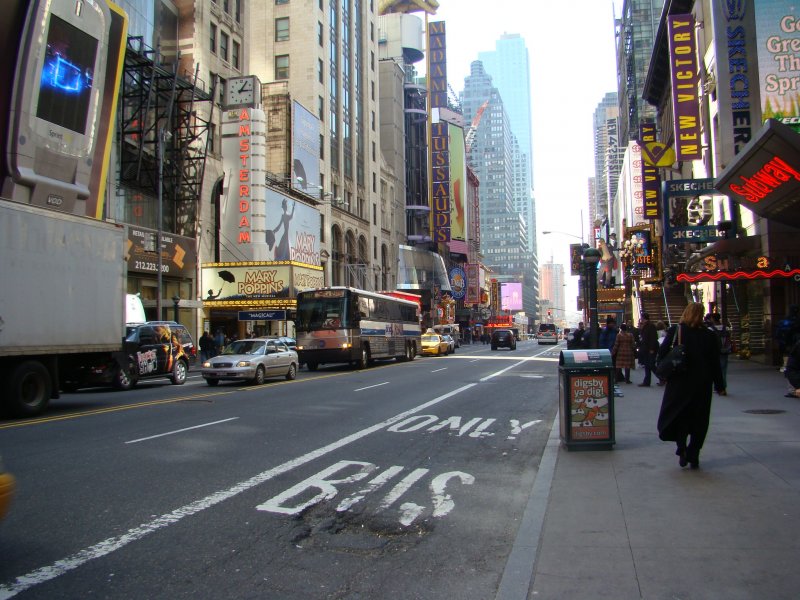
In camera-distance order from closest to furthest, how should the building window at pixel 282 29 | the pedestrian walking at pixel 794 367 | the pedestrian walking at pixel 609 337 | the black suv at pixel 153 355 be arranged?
the pedestrian walking at pixel 794 367
the pedestrian walking at pixel 609 337
the black suv at pixel 153 355
the building window at pixel 282 29

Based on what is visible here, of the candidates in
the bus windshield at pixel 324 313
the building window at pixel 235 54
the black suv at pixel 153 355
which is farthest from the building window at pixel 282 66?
the black suv at pixel 153 355

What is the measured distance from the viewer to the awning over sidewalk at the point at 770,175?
14.0 m

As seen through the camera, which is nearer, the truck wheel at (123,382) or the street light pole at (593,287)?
the street light pole at (593,287)

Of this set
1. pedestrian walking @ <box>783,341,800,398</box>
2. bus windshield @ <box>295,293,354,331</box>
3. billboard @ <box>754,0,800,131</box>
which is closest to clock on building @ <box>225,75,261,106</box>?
bus windshield @ <box>295,293,354,331</box>

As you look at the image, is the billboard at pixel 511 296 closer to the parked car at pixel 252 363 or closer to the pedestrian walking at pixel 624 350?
the parked car at pixel 252 363

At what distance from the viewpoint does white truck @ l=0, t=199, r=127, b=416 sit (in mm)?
11945

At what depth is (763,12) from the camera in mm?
21438

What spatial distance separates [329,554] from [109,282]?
1129 cm

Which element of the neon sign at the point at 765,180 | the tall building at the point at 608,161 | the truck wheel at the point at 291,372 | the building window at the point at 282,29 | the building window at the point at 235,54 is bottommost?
the truck wheel at the point at 291,372

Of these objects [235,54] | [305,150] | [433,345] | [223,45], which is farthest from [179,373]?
[305,150]

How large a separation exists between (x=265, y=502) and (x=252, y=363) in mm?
13709

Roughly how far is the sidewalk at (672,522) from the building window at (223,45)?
127 ft

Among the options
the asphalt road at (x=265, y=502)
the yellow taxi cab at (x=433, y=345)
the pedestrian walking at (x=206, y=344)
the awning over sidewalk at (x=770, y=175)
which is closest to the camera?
the asphalt road at (x=265, y=502)

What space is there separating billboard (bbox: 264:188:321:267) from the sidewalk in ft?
117
